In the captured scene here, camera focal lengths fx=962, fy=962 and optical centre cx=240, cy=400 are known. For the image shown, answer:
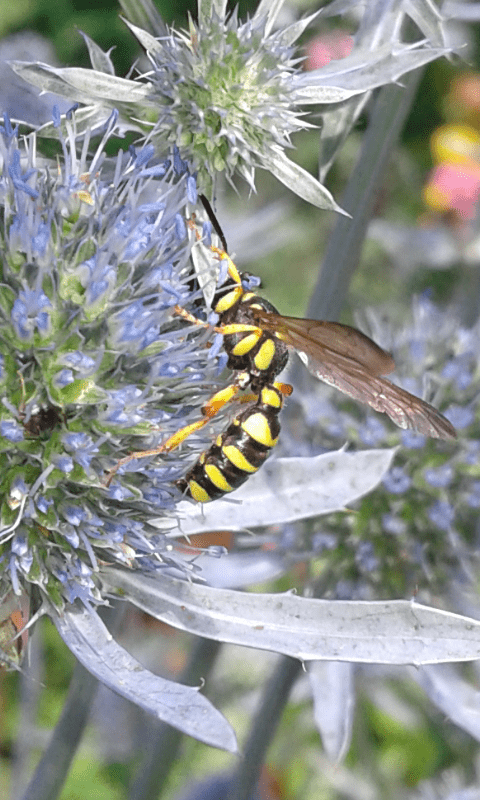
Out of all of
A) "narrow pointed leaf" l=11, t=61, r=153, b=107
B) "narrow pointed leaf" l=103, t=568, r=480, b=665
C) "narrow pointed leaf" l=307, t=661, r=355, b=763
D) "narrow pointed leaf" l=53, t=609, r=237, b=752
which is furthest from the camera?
"narrow pointed leaf" l=307, t=661, r=355, b=763

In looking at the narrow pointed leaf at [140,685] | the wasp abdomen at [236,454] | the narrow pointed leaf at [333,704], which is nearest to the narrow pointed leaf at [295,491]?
the wasp abdomen at [236,454]

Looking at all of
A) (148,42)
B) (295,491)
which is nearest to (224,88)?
(148,42)

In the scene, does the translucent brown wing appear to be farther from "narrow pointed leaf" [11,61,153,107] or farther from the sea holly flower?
"narrow pointed leaf" [11,61,153,107]

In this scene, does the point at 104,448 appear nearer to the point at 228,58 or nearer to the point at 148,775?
the point at 228,58

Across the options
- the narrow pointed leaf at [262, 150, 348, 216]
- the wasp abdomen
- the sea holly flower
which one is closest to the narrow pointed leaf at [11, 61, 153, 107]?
the sea holly flower

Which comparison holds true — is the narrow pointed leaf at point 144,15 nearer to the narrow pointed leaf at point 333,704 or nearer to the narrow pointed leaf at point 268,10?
the narrow pointed leaf at point 268,10

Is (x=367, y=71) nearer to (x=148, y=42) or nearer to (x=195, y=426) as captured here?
(x=148, y=42)
